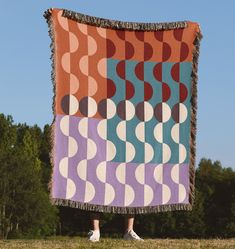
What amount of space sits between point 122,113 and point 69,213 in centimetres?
5367

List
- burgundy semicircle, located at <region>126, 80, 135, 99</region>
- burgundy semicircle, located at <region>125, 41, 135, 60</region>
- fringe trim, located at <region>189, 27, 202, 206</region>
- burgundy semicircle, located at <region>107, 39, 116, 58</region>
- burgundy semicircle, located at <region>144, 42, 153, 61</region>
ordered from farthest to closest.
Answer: fringe trim, located at <region>189, 27, 202, 206</region>, burgundy semicircle, located at <region>144, 42, 153, 61</region>, burgundy semicircle, located at <region>125, 41, 135, 60</region>, burgundy semicircle, located at <region>126, 80, 135, 99</region>, burgundy semicircle, located at <region>107, 39, 116, 58</region>

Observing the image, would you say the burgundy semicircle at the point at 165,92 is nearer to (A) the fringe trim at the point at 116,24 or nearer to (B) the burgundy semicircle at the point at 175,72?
(B) the burgundy semicircle at the point at 175,72

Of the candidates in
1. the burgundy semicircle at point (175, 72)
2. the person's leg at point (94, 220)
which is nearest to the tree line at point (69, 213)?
the burgundy semicircle at point (175, 72)

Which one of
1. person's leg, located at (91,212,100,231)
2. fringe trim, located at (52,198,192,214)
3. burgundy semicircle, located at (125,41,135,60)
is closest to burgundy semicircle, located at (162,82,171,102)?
burgundy semicircle, located at (125,41,135,60)

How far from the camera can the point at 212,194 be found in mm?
68625

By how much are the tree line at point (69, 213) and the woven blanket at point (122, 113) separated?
4282 centimetres

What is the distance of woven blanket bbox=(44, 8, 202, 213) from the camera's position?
1389cm

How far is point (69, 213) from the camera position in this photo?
220ft

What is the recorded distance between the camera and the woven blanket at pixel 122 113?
547 inches

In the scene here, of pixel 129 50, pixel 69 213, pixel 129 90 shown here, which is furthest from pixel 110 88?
pixel 69 213

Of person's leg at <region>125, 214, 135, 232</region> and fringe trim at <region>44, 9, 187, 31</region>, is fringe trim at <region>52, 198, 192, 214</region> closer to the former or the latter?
person's leg at <region>125, 214, 135, 232</region>

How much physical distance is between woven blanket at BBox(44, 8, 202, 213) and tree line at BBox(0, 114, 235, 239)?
42824 mm

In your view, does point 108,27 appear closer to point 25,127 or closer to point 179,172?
point 179,172

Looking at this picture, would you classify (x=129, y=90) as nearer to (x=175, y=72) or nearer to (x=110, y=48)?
(x=110, y=48)
